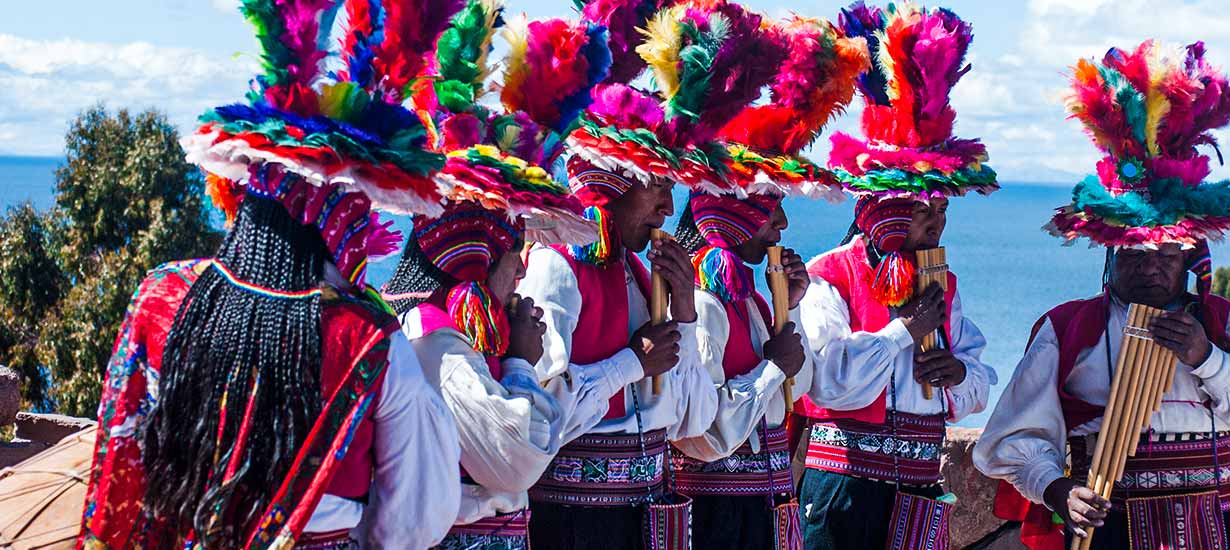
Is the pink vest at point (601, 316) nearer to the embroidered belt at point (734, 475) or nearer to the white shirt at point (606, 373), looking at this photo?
the white shirt at point (606, 373)

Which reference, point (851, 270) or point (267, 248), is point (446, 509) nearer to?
point (267, 248)

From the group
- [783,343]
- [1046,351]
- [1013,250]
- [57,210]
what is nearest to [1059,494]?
[1046,351]

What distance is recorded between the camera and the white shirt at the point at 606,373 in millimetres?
4230

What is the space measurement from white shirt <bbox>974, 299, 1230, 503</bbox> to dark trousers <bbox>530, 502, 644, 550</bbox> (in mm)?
1617

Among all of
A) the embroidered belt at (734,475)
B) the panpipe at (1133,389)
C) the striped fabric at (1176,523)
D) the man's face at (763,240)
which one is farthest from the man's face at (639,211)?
the striped fabric at (1176,523)

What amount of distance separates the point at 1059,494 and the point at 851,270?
1.18 meters

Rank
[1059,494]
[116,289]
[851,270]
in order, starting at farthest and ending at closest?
[116,289] < [851,270] < [1059,494]

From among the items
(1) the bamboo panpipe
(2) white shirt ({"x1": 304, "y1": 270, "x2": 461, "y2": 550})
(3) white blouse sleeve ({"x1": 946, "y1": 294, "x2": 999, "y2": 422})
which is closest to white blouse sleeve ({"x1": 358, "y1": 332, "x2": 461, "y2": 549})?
(2) white shirt ({"x1": 304, "y1": 270, "x2": 461, "y2": 550})

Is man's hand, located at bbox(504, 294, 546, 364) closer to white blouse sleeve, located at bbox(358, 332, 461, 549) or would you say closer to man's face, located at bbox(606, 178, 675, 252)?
white blouse sleeve, located at bbox(358, 332, 461, 549)

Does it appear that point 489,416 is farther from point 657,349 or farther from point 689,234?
point 689,234

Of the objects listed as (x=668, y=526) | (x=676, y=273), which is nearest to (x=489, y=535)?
(x=668, y=526)

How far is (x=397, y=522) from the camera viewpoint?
3.03 m

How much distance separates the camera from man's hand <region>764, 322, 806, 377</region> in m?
5.02

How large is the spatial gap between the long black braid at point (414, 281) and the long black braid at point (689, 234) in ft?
5.08
